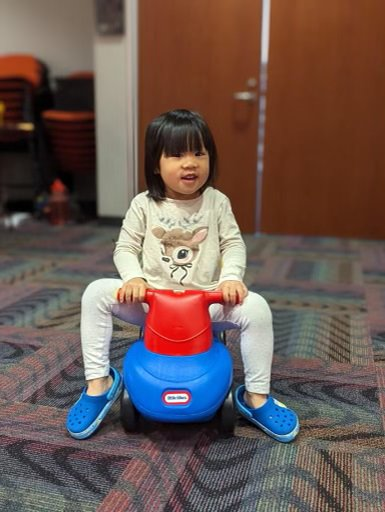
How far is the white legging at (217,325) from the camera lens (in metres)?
1.00

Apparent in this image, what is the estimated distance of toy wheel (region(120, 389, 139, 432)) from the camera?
99 centimetres

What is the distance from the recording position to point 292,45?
9.75 ft

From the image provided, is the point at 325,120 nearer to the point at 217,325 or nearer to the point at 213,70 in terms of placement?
the point at 213,70

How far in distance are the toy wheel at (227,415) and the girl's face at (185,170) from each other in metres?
0.41

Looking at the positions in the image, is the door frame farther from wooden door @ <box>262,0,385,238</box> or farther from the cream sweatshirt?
the cream sweatshirt

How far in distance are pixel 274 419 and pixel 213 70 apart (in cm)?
249

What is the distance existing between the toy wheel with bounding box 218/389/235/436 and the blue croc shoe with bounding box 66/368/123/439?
23cm

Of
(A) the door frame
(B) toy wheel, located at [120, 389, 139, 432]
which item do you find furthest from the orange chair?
(B) toy wheel, located at [120, 389, 139, 432]

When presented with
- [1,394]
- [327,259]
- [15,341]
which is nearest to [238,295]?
[1,394]

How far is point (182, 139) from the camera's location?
1.03 m

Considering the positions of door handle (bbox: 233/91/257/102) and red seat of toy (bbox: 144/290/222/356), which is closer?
red seat of toy (bbox: 144/290/222/356)

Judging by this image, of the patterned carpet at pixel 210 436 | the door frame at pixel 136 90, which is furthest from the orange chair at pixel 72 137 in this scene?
the patterned carpet at pixel 210 436

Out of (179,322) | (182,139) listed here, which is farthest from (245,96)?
(179,322)

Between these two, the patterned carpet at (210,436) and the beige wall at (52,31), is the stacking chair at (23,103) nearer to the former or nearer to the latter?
the beige wall at (52,31)
